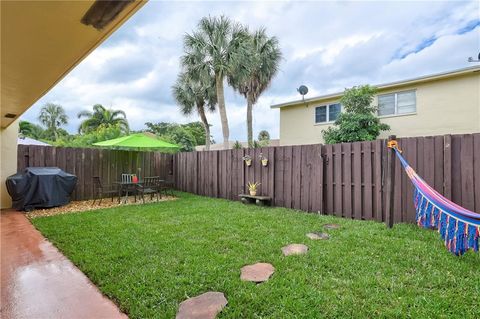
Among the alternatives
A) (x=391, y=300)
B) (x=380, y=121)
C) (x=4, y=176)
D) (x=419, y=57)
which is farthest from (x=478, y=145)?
(x=4, y=176)

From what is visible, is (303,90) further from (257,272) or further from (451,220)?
(257,272)

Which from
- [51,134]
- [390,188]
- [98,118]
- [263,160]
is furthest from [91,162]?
[51,134]

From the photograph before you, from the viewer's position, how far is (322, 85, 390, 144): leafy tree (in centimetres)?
933

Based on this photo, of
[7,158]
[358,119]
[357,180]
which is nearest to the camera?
[357,180]

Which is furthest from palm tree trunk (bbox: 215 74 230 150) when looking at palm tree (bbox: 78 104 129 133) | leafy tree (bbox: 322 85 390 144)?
palm tree (bbox: 78 104 129 133)

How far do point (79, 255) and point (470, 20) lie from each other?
11678 millimetres

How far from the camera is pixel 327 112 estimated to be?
11508mm

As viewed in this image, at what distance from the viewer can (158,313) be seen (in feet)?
6.86

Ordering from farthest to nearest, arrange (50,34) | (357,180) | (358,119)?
(358,119), (357,180), (50,34)

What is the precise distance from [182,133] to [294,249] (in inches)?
820

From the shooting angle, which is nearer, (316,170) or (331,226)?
(331,226)

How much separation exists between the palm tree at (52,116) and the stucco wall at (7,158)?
90.0ft

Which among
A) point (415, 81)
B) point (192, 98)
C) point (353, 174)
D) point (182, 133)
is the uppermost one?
point (192, 98)

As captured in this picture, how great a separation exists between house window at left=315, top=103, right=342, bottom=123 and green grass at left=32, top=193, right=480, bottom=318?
289 inches
